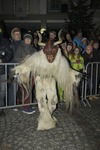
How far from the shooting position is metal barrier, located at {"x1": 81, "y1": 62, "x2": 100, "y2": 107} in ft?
27.1

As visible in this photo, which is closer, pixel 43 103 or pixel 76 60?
pixel 43 103

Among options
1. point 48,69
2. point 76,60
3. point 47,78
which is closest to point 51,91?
point 47,78

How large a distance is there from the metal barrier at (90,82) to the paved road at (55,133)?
35.9 inches

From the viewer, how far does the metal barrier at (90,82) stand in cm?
826

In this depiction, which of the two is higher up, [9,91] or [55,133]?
[9,91]

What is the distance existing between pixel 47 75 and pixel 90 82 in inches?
104

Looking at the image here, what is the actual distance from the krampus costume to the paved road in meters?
0.32

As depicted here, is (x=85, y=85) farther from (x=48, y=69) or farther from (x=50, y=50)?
(x=50, y=50)

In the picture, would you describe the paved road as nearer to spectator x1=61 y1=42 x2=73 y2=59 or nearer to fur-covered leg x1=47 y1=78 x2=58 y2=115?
fur-covered leg x1=47 y1=78 x2=58 y2=115

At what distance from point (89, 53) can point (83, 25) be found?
9753mm

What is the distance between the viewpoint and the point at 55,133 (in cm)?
603

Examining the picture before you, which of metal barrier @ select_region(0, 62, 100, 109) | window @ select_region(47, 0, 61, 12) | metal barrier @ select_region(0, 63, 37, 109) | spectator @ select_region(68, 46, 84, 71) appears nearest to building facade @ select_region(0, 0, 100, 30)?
window @ select_region(47, 0, 61, 12)

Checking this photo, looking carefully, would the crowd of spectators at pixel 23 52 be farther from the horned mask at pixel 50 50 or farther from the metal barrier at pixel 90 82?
the horned mask at pixel 50 50

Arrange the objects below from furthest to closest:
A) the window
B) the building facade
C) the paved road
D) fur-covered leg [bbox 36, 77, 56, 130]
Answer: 1. the window
2. the building facade
3. fur-covered leg [bbox 36, 77, 56, 130]
4. the paved road
